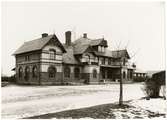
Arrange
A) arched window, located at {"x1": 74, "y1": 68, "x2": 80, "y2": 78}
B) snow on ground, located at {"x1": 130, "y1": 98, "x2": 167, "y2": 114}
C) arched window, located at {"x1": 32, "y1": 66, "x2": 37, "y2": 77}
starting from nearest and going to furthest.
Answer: snow on ground, located at {"x1": 130, "y1": 98, "x2": 167, "y2": 114}
arched window, located at {"x1": 32, "y1": 66, "x2": 37, "y2": 77}
arched window, located at {"x1": 74, "y1": 68, "x2": 80, "y2": 78}

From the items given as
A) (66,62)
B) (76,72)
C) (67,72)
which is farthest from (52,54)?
(76,72)

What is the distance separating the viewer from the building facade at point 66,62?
91.7ft

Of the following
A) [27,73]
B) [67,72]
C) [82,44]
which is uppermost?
[82,44]

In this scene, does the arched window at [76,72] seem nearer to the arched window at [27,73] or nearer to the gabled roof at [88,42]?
the gabled roof at [88,42]

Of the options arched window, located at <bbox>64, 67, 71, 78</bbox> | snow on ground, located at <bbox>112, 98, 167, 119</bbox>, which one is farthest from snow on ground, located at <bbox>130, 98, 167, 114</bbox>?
arched window, located at <bbox>64, 67, 71, 78</bbox>

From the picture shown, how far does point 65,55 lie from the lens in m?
32.8

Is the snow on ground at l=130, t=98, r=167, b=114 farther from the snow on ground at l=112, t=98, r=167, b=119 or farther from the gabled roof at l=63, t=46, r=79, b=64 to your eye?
the gabled roof at l=63, t=46, r=79, b=64

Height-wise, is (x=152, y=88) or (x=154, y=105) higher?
(x=152, y=88)

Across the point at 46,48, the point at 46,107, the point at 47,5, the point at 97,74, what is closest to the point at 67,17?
the point at 47,5

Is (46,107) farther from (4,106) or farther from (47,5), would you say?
(47,5)

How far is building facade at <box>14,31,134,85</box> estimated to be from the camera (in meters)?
27.9

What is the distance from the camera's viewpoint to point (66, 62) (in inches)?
1259

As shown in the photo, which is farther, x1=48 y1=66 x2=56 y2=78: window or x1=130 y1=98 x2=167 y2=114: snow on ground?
x1=48 y1=66 x2=56 y2=78: window

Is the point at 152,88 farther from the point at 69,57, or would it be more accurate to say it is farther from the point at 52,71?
the point at 69,57
